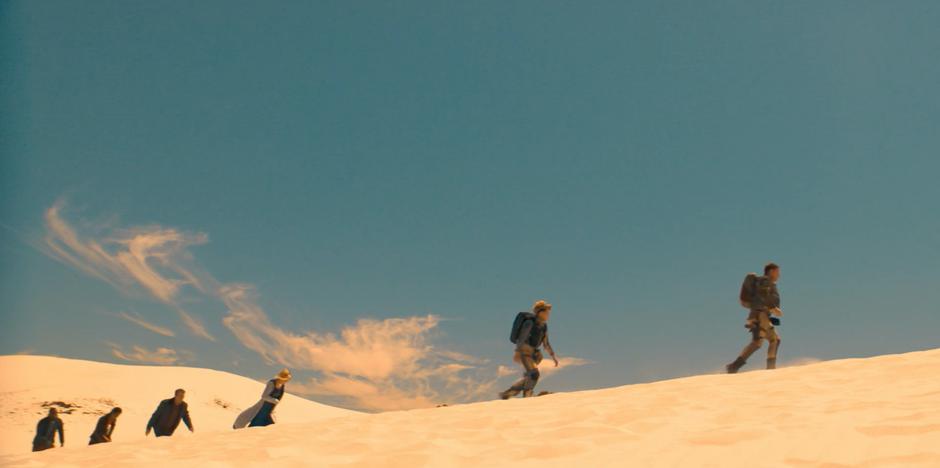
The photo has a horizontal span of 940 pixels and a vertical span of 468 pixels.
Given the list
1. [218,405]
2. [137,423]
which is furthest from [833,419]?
[218,405]

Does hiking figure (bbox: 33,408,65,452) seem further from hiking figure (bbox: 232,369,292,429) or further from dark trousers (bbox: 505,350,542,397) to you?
dark trousers (bbox: 505,350,542,397)

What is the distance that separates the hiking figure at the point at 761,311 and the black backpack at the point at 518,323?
10.5 ft

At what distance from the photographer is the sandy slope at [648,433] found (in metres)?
4.09

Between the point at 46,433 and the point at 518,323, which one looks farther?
the point at 46,433

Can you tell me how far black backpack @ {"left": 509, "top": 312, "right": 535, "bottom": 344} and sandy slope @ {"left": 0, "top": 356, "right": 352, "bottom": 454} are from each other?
556 inches

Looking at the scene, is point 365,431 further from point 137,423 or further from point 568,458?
point 137,423

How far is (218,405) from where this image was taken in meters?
30.0

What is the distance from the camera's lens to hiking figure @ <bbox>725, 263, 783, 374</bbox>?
35.4 feet

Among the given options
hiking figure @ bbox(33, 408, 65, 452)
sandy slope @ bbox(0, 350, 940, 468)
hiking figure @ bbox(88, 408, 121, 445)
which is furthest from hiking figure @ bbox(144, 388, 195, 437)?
sandy slope @ bbox(0, 350, 940, 468)

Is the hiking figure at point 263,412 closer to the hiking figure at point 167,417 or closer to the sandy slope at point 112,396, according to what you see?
the hiking figure at point 167,417

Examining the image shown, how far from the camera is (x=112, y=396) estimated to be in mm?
28047

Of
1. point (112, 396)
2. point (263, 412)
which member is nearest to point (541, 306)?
point (263, 412)

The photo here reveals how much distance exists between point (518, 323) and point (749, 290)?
12.4 ft

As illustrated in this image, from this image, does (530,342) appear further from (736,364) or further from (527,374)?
(736,364)
